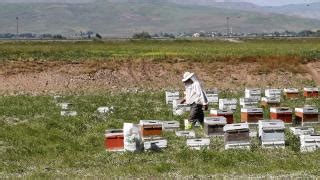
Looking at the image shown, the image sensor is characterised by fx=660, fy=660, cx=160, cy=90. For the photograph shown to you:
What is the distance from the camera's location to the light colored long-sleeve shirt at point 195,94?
1923cm

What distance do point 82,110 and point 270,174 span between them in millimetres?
13118

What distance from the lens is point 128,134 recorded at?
48.2ft

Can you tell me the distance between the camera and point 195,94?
19.3 meters

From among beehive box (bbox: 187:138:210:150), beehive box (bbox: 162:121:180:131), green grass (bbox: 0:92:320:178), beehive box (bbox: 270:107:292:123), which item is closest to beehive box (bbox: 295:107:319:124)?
beehive box (bbox: 270:107:292:123)

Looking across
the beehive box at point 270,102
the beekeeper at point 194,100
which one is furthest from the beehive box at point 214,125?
the beehive box at point 270,102

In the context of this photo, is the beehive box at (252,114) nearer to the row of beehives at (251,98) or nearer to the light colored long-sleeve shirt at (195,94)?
the light colored long-sleeve shirt at (195,94)

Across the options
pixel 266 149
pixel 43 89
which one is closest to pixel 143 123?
pixel 266 149

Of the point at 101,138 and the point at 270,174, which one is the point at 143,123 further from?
the point at 270,174

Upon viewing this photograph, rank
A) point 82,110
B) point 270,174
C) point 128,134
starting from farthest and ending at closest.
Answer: point 82,110 < point 128,134 < point 270,174

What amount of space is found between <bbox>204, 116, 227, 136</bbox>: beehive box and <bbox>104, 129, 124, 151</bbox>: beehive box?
9.83ft

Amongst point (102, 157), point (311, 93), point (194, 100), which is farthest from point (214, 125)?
point (311, 93)

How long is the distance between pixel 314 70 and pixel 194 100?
26.9 meters

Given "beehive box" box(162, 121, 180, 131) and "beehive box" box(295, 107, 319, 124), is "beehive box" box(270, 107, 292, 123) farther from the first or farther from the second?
"beehive box" box(162, 121, 180, 131)

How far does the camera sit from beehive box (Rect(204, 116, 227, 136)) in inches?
679
